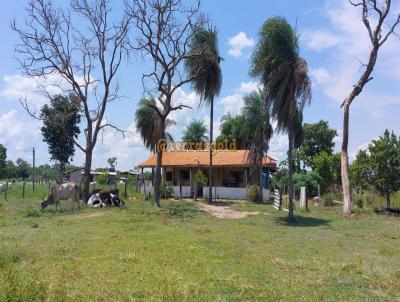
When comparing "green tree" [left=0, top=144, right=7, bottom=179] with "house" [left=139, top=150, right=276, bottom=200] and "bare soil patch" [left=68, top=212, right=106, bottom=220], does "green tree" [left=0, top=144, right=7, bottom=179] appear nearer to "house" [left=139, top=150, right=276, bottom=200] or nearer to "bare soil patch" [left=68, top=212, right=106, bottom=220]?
"house" [left=139, top=150, right=276, bottom=200]

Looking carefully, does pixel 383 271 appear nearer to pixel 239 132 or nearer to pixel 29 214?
pixel 29 214

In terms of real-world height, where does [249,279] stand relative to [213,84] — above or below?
below

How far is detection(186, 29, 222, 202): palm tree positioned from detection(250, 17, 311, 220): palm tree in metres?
6.31

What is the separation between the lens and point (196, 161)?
38.7 m

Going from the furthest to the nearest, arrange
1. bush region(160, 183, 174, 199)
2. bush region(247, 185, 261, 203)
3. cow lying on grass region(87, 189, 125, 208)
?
bush region(160, 183, 174, 199) < bush region(247, 185, 261, 203) < cow lying on grass region(87, 189, 125, 208)

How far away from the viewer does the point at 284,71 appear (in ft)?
72.5

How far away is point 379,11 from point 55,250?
811 inches

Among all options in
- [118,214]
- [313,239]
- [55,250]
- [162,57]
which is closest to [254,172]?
[162,57]

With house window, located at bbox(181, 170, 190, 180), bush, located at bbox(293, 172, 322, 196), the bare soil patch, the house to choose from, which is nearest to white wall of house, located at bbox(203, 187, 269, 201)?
the house

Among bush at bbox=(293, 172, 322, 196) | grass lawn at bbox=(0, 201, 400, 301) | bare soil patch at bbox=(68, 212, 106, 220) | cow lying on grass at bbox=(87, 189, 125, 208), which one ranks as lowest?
grass lawn at bbox=(0, 201, 400, 301)

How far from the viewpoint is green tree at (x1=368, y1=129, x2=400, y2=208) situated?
28078mm

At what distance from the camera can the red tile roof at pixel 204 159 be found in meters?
37.8

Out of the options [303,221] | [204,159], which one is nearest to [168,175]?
[204,159]

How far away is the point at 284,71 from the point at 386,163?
411 inches
